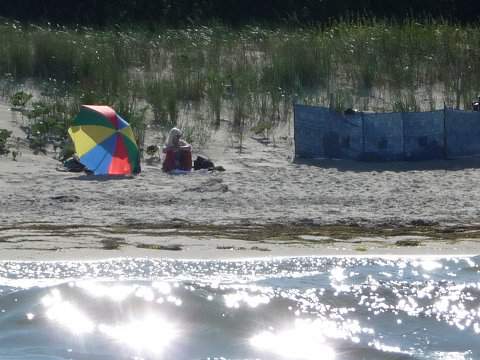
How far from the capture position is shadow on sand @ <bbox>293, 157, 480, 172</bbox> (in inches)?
656


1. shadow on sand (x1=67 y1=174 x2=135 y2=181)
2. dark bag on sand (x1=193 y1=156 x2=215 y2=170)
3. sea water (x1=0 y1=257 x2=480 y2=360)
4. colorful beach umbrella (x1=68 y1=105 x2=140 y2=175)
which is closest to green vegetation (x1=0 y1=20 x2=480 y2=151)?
dark bag on sand (x1=193 y1=156 x2=215 y2=170)

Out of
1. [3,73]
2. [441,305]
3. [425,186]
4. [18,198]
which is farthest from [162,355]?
[3,73]

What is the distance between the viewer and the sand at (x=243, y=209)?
11836 millimetres

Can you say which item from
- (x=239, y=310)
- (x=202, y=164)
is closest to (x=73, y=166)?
(x=202, y=164)

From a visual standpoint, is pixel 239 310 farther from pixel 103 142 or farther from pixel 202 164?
pixel 202 164

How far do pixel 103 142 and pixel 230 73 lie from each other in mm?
5786

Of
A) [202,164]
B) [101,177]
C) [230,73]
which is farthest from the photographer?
[230,73]

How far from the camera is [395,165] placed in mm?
16859

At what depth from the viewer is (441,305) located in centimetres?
1031

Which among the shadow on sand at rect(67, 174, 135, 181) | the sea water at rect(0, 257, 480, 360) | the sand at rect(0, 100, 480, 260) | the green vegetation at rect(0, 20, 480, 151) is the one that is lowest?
the sea water at rect(0, 257, 480, 360)

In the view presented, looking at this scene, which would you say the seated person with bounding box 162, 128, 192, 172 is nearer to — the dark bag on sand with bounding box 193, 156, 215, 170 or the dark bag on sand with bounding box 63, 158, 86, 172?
the dark bag on sand with bounding box 193, 156, 215, 170

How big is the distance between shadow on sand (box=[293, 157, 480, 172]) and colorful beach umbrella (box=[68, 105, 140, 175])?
2708mm

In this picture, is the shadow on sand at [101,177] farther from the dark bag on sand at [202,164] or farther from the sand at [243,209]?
the dark bag on sand at [202,164]

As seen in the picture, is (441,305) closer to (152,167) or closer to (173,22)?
(152,167)
